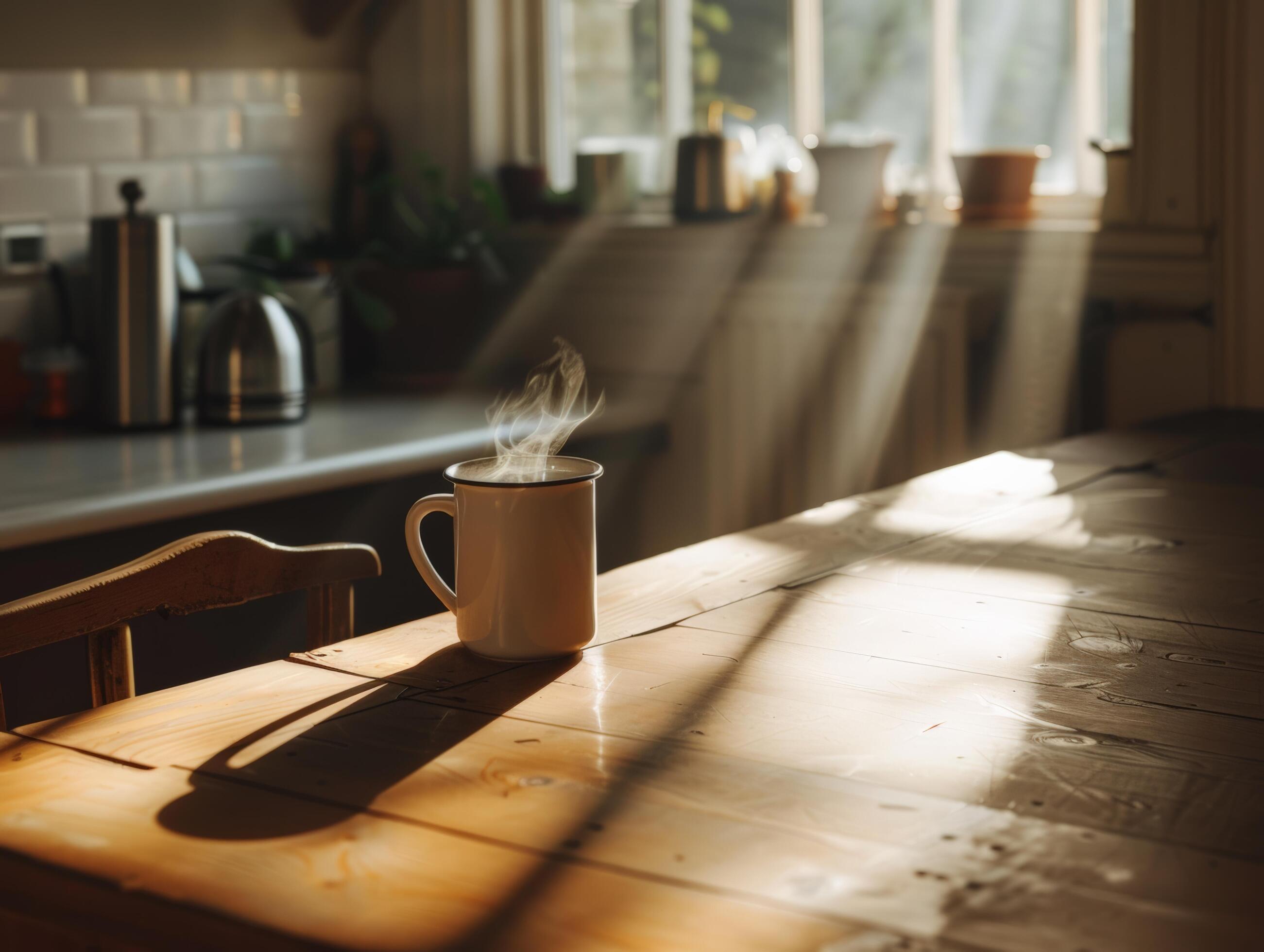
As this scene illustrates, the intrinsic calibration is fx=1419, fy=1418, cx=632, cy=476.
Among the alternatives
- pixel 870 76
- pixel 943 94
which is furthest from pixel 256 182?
pixel 943 94

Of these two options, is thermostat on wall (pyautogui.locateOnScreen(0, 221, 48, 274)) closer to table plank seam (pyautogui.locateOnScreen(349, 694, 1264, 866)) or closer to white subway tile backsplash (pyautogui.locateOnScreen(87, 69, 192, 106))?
white subway tile backsplash (pyautogui.locateOnScreen(87, 69, 192, 106))

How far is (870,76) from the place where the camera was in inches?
99.7

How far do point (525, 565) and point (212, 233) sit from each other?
1941 millimetres

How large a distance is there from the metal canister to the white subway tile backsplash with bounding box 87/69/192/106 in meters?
0.40

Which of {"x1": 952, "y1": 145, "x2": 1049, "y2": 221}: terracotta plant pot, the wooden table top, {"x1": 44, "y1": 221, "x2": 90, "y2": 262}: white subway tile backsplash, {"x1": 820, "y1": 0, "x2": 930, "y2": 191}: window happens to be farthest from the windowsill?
the wooden table top

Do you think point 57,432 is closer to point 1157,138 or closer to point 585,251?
point 585,251

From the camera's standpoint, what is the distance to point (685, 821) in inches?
26.2

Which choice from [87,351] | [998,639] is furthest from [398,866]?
[87,351]

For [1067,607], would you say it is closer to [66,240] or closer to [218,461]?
[218,461]

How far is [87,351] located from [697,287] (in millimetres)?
1049

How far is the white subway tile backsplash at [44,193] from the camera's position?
2.30 m

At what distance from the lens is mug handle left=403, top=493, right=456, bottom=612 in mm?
938

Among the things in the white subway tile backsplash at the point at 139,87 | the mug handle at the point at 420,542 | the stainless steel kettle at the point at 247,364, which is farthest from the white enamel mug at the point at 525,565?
the white subway tile backsplash at the point at 139,87

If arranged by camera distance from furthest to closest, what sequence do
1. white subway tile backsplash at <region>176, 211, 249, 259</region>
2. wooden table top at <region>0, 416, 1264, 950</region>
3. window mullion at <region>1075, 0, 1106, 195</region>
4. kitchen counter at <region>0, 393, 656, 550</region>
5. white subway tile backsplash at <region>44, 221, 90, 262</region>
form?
white subway tile backsplash at <region>176, 211, 249, 259</region> → white subway tile backsplash at <region>44, 221, 90, 262</region> → window mullion at <region>1075, 0, 1106, 195</region> → kitchen counter at <region>0, 393, 656, 550</region> → wooden table top at <region>0, 416, 1264, 950</region>
